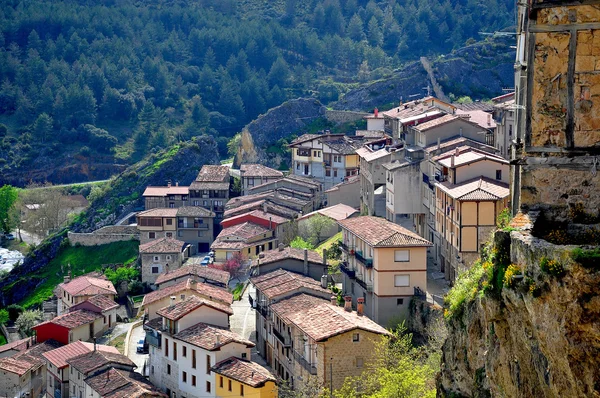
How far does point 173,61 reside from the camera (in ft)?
552

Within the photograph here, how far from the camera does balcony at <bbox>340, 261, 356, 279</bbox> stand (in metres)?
58.6

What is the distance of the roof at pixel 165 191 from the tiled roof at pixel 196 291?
28.0 meters

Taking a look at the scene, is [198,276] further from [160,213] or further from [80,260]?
[80,260]

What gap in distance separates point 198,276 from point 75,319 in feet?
26.3

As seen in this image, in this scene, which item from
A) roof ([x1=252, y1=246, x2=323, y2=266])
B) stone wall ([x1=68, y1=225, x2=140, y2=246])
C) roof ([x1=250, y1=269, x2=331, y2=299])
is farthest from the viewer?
stone wall ([x1=68, y1=225, x2=140, y2=246])

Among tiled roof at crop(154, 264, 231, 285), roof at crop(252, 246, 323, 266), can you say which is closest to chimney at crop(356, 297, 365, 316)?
roof at crop(252, 246, 323, 266)

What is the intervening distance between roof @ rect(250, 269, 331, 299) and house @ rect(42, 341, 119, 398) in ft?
28.9

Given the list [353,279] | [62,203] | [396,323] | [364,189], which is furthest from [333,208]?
[62,203]

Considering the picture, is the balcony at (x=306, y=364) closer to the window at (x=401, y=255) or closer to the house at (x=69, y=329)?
the window at (x=401, y=255)

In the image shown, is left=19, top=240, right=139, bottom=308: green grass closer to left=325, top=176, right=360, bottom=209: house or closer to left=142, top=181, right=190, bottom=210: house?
left=142, top=181, right=190, bottom=210: house

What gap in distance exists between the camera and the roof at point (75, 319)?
68750 mm

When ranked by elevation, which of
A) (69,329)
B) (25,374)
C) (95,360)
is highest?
(95,360)

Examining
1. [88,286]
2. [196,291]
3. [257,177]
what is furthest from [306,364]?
[257,177]

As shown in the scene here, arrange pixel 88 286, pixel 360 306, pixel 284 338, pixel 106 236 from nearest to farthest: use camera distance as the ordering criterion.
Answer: pixel 360 306 → pixel 284 338 → pixel 88 286 → pixel 106 236
